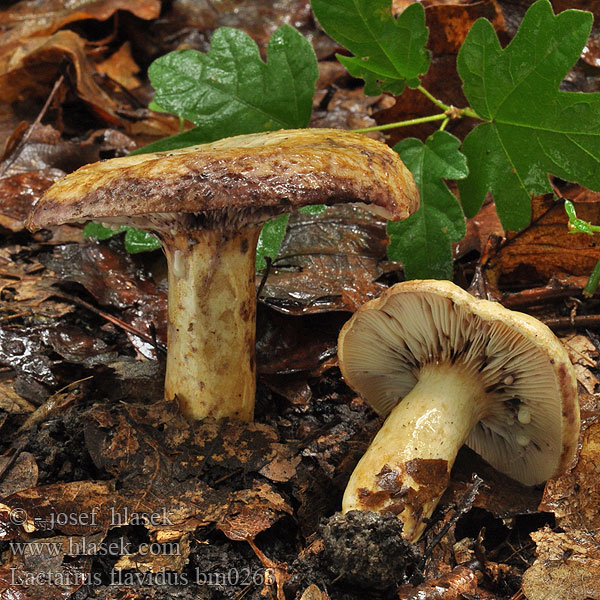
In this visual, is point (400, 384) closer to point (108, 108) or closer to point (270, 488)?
point (270, 488)

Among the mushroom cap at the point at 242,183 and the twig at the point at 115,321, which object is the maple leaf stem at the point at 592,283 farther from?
the twig at the point at 115,321

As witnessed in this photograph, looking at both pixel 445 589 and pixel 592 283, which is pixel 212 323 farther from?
pixel 592 283

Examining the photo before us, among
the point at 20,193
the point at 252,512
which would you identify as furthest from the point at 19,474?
the point at 20,193

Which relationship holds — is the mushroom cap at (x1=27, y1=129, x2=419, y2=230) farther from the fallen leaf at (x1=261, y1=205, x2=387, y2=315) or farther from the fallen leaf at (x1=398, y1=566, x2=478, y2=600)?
the fallen leaf at (x1=398, y1=566, x2=478, y2=600)

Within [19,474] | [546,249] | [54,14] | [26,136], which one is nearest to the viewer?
[19,474]

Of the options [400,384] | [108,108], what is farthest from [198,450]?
[108,108]

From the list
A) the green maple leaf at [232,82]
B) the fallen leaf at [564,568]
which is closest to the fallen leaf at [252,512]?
the fallen leaf at [564,568]
